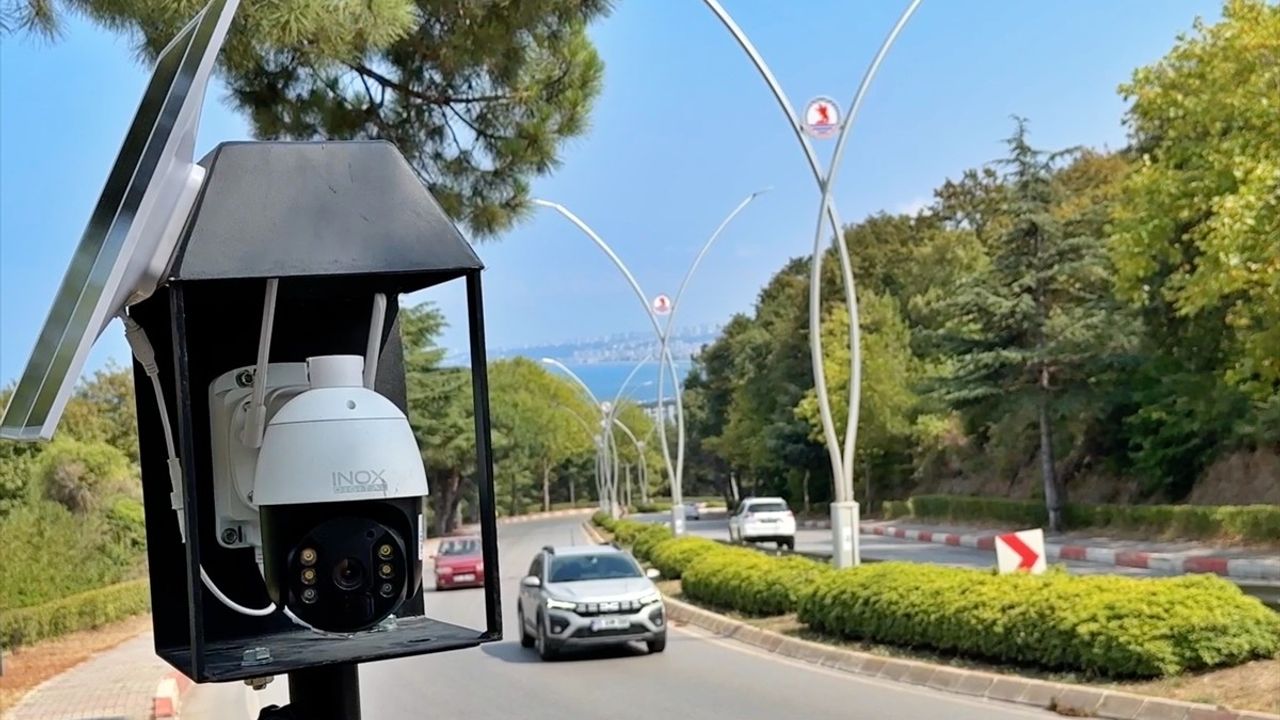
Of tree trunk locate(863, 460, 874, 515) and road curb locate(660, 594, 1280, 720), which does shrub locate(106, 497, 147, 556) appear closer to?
road curb locate(660, 594, 1280, 720)

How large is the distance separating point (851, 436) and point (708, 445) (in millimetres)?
67963

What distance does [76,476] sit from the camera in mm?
25625

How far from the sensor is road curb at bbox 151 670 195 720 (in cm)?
1231

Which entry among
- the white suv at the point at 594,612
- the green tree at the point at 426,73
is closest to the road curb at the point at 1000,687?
the white suv at the point at 594,612

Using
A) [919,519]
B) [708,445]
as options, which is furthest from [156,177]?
[708,445]

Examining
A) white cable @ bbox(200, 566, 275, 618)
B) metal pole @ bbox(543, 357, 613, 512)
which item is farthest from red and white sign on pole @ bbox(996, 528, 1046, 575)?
metal pole @ bbox(543, 357, 613, 512)

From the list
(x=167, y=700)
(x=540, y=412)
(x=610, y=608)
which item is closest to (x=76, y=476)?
(x=610, y=608)

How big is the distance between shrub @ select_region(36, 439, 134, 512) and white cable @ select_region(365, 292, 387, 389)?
2421 centimetres

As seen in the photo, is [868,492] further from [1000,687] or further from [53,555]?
[1000,687]

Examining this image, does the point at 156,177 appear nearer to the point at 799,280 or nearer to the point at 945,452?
the point at 945,452

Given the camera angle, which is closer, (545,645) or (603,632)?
(603,632)

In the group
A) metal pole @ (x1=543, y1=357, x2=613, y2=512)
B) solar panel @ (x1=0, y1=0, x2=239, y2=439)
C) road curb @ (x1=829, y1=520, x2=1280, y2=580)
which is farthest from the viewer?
metal pole @ (x1=543, y1=357, x2=613, y2=512)

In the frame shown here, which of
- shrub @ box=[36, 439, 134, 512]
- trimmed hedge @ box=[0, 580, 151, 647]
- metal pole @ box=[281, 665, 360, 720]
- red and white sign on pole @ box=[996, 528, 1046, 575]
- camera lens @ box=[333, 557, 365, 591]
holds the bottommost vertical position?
trimmed hedge @ box=[0, 580, 151, 647]

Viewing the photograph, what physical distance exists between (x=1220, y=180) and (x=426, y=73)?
13.9 metres
